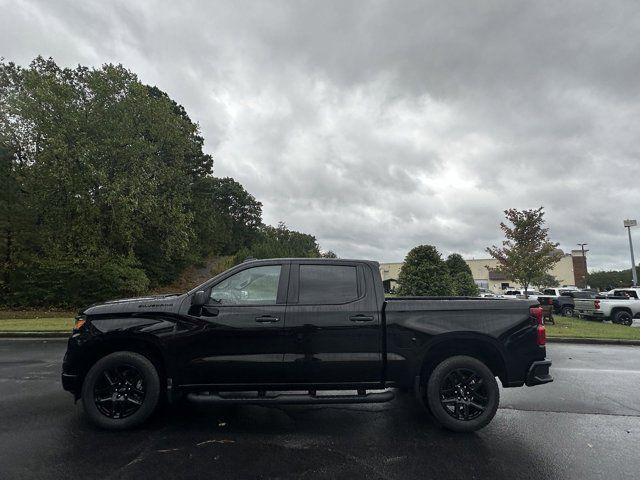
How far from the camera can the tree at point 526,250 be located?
2028 centimetres

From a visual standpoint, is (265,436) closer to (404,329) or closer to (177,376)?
(177,376)

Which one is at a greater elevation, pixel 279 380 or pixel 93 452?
pixel 279 380

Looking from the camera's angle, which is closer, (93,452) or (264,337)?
(93,452)

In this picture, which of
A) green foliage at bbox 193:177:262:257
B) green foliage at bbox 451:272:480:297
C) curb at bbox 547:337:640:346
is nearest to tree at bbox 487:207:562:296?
green foliage at bbox 451:272:480:297

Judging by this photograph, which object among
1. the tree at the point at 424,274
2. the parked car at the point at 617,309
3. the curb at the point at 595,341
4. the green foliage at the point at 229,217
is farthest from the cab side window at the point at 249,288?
the green foliage at the point at 229,217

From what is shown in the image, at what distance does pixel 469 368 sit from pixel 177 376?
3.20m

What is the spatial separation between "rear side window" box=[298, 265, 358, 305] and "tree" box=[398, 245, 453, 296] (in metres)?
11.7

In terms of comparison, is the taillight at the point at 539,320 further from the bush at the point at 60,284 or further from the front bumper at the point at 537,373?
the bush at the point at 60,284

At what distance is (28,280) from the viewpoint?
2100 centimetres

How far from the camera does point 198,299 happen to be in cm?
434

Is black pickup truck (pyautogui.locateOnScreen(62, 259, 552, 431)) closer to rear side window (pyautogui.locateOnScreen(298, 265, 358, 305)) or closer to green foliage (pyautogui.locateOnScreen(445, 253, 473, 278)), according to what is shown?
rear side window (pyautogui.locateOnScreen(298, 265, 358, 305))

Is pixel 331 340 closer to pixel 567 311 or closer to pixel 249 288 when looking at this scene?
pixel 249 288

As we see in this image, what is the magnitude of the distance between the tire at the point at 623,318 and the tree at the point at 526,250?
3.58 m

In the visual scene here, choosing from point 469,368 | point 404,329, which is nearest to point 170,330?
point 404,329
